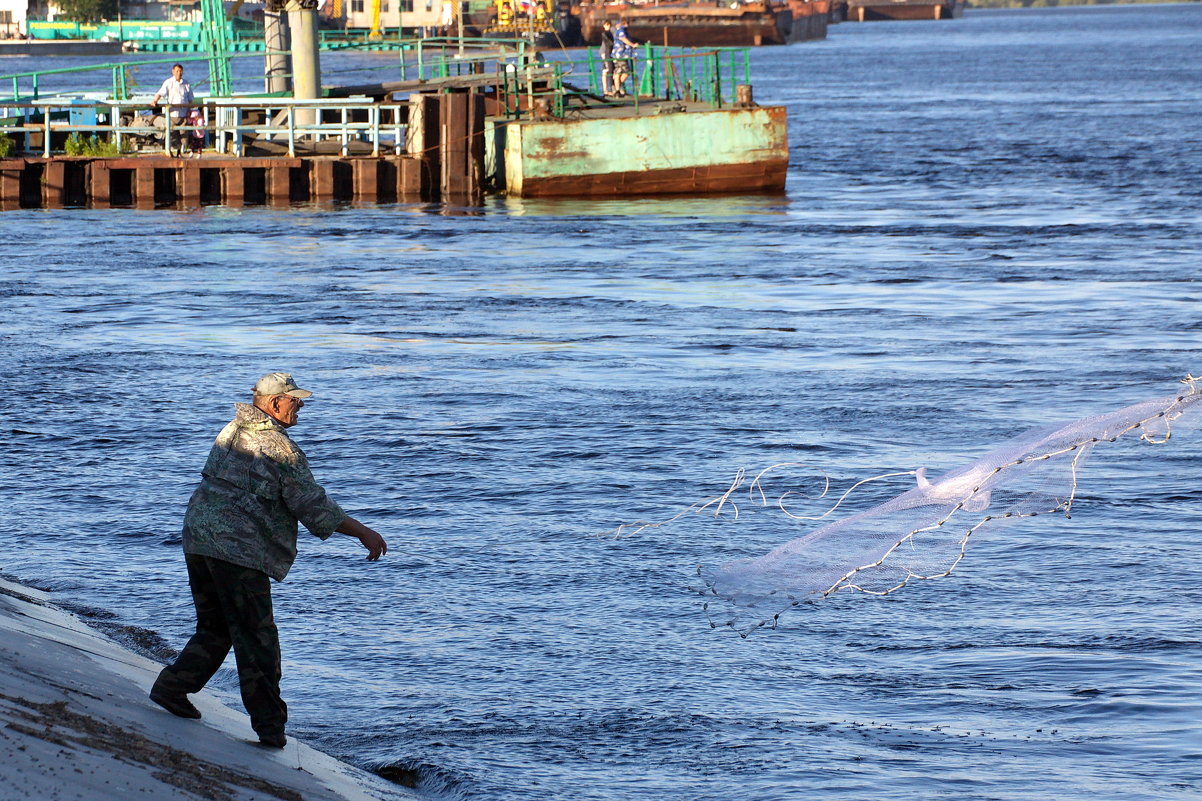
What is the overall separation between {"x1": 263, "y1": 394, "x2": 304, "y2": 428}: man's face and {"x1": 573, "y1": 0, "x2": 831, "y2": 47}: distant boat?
493 ft

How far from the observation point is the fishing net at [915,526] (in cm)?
956

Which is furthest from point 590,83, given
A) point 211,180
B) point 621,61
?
point 211,180

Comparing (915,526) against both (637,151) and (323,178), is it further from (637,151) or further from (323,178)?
(323,178)

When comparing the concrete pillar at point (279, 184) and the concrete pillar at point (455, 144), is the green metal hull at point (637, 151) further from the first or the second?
the concrete pillar at point (279, 184)

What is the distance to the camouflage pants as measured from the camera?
700 cm

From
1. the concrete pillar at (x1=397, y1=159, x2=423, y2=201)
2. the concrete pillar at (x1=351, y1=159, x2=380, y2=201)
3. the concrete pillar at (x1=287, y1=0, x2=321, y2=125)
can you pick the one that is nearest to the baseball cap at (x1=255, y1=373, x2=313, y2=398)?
the concrete pillar at (x1=351, y1=159, x2=380, y2=201)

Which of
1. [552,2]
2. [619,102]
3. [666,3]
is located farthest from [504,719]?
[666,3]

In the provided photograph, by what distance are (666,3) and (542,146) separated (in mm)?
142892

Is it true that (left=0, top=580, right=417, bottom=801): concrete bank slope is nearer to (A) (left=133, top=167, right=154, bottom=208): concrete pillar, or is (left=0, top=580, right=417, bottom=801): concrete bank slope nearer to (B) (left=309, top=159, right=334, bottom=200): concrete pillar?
(B) (left=309, top=159, right=334, bottom=200): concrete pillar

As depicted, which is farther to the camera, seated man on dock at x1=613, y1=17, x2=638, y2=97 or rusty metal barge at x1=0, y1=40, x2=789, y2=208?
seated man on dock at x1=613, y1=17, x2=638, y2=97

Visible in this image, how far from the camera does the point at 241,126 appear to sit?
116 feet

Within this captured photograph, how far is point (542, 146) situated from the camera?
33.5 metres

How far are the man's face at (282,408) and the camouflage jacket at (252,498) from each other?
0.10 ft

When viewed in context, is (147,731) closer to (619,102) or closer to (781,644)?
(781,644)
